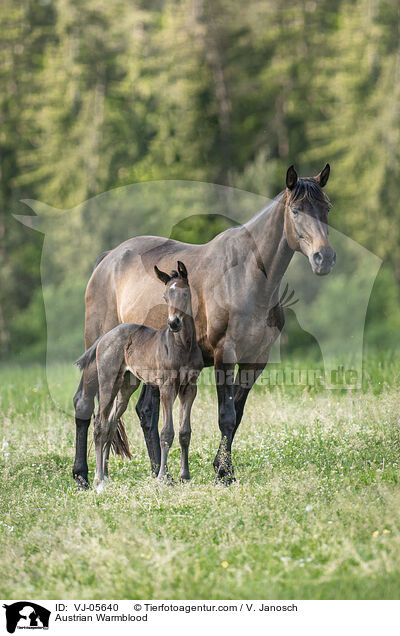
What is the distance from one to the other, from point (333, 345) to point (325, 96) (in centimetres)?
936

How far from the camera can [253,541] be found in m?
5.50

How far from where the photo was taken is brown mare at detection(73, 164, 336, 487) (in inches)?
260

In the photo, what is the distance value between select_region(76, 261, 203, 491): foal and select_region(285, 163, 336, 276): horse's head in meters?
1.10

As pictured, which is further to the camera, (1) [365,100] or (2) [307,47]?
(2) [307,47]

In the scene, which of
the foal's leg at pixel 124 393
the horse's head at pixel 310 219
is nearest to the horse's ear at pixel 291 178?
the horse's head at pixel 310 219

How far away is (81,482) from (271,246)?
3129mm

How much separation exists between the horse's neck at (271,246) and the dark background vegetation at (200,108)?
1417cm

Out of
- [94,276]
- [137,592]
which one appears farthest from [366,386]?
[137,592]

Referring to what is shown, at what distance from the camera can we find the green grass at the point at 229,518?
15.9ft

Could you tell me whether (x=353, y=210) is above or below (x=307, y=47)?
below

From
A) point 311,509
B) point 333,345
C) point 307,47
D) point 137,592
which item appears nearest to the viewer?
point 137,592

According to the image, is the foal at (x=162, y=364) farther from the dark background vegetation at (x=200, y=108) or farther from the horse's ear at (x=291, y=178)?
the dark background vegetation at (x=200, y=108)

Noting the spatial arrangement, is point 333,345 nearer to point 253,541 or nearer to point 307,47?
point 307,47

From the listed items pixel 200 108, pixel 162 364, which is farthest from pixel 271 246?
pixel 200 108
